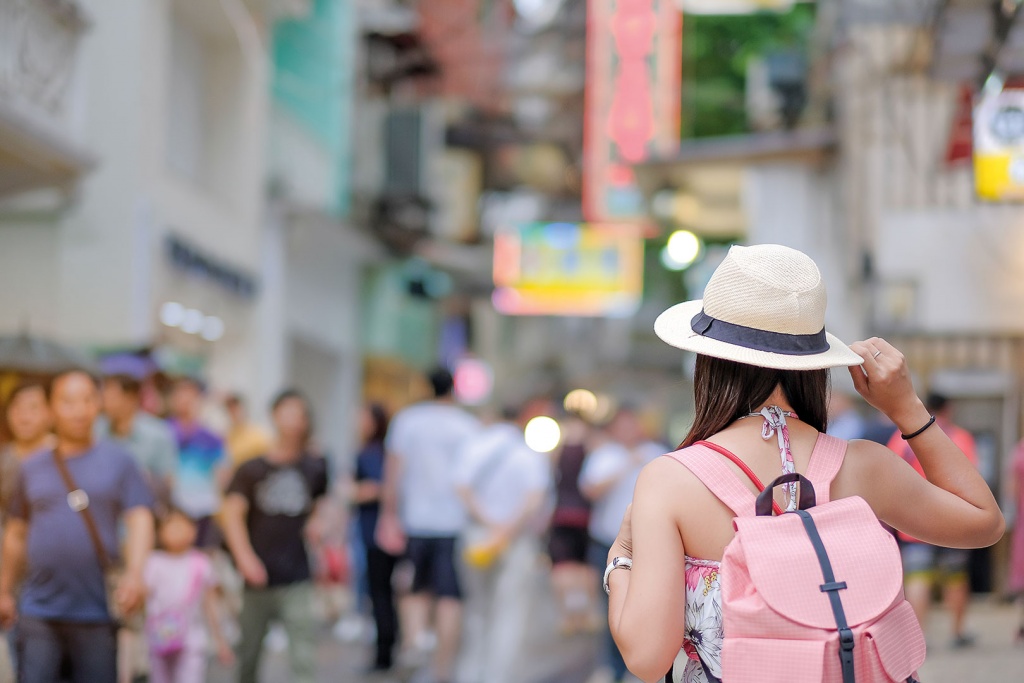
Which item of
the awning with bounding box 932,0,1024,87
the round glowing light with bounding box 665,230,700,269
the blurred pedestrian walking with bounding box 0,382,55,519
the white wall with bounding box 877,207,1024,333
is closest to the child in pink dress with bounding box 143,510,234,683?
the blurred pedestrian walking with bounding box 0,382,55,519

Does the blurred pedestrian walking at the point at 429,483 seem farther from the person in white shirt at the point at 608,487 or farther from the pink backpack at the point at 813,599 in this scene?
the pink backpack at the point at 813,599

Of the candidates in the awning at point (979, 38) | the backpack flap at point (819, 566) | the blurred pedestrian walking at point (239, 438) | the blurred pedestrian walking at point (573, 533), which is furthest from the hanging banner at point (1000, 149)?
the backpack flap at point (819, 566)

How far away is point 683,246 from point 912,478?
43.1 ft

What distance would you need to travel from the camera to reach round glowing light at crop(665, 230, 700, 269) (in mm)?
15852

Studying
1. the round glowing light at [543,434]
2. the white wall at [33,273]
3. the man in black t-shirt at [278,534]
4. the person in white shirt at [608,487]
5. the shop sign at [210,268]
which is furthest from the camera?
the round glowing light at [543,434]

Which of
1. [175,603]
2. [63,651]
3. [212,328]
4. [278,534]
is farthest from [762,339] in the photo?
[212,328]

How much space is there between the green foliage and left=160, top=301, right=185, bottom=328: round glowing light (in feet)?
46.1

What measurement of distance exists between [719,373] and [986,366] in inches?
512

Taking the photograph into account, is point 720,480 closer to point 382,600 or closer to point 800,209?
point 382,600

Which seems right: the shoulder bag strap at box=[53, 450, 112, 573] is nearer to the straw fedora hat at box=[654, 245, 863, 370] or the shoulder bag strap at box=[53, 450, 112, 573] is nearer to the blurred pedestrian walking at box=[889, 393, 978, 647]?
the straw fedora hat at box=[654, 245, 863, 370]

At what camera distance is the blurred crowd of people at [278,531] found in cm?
576

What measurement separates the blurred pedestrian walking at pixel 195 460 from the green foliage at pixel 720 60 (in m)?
17.5

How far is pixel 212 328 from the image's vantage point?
54.3 ft

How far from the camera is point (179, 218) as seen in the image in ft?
48.8
